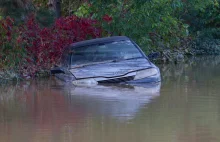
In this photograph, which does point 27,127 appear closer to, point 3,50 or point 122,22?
point 3,50

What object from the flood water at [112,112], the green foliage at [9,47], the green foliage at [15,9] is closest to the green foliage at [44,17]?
the green foliage at [15,9]

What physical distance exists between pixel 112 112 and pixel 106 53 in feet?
17.9

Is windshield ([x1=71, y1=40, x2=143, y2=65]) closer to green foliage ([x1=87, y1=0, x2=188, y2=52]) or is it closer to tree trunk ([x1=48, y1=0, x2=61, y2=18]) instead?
green foliage ([x1=87, y1=0, x2=188, y2=52])

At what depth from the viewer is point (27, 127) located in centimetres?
945

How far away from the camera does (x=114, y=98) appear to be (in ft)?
41.1

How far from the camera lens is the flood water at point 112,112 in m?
8.71

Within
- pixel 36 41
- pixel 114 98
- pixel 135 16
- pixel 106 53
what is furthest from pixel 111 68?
pixel 135 16

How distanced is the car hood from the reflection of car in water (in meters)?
0.44

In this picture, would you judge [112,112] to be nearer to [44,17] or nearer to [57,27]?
[57,27]

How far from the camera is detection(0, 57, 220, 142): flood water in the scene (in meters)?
8.71

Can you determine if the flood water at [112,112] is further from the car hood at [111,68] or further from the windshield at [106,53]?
the windshield at [106,53]

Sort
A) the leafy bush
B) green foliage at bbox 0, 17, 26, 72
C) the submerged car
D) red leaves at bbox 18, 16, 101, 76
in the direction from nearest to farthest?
1. the submerged car
2. green foliage at bbox 0, 17, 26, 72
3. the leafy bush
4. red leaves at bbox 18, 16, 101, 76

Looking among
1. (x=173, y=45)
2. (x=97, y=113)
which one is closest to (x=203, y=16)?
(x=173, y=45)

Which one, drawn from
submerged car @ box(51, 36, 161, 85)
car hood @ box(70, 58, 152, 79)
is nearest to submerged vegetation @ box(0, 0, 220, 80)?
submerged car @ box(51, 36, 161, 85)
